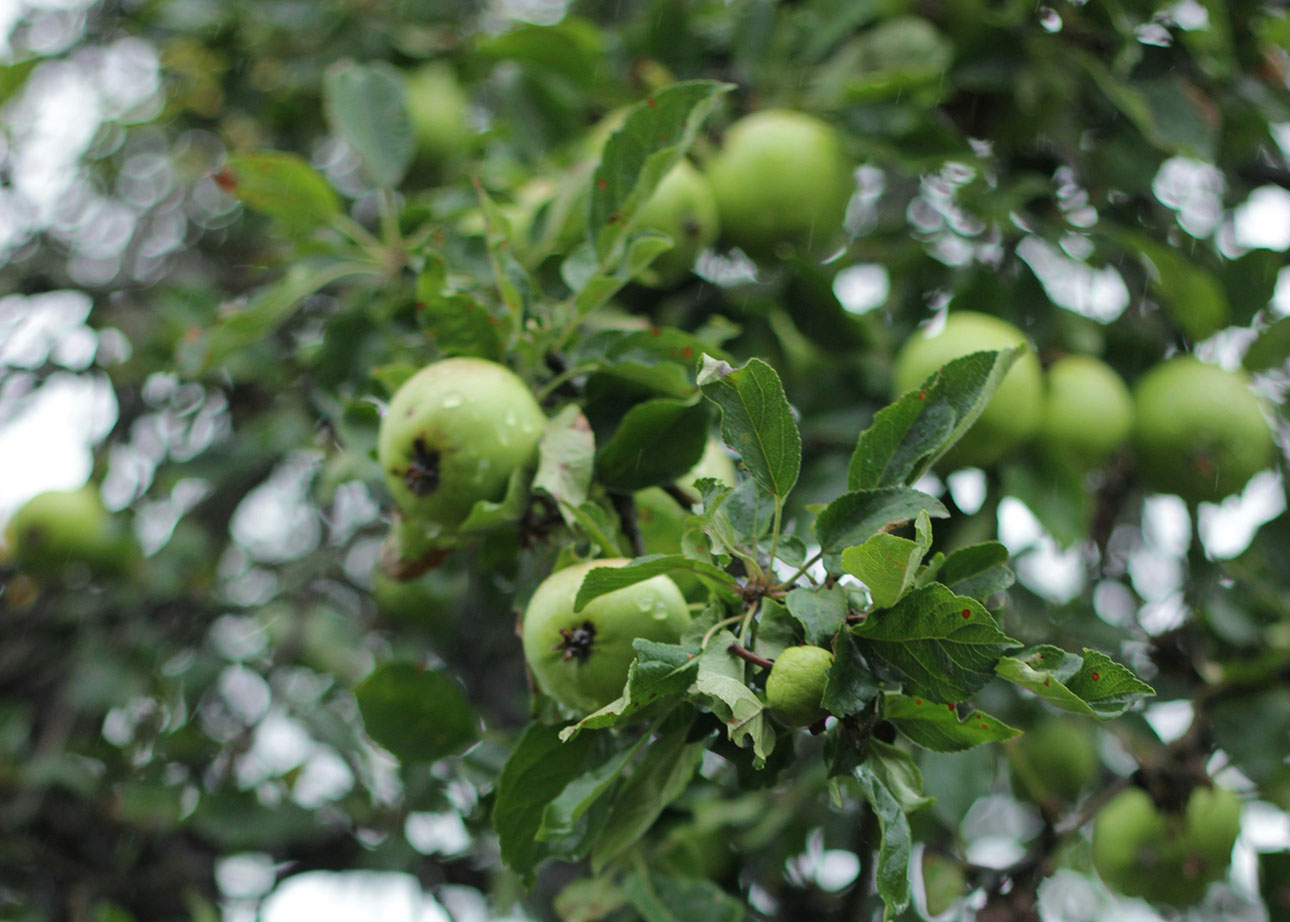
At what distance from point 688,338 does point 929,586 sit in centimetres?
42

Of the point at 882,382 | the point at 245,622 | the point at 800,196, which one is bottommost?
A: the point at 245,622

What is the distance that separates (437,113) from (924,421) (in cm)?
142

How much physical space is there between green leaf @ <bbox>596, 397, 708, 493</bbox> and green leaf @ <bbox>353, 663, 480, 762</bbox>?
281 millimetres

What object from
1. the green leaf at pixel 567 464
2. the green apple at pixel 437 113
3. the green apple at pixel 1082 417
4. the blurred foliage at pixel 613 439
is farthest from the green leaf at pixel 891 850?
the green apple at pixel 437 113

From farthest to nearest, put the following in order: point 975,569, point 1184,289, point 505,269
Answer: point 1184,289 < point 505,269 < point 975,569

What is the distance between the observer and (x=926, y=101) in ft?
4.98

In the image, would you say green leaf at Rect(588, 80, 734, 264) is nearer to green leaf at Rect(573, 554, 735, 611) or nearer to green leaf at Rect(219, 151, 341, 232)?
green leaf at Rect(573, 554, 735, 611)

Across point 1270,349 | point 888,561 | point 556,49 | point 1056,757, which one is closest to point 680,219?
point 556,49

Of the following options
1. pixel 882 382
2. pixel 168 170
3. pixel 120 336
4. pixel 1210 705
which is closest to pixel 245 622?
pixel 120 336

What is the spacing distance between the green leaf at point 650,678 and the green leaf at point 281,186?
2.98 feet

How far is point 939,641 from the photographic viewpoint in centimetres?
71

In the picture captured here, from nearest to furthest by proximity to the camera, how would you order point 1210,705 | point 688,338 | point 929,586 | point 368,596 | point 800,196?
point 929,586, point 688,338, point 800,196, point 1210,705, point 368,596

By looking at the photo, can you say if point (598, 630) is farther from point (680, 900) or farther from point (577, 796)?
point (680, 900)

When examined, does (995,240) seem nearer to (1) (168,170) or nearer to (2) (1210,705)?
(2) (1210,705)
